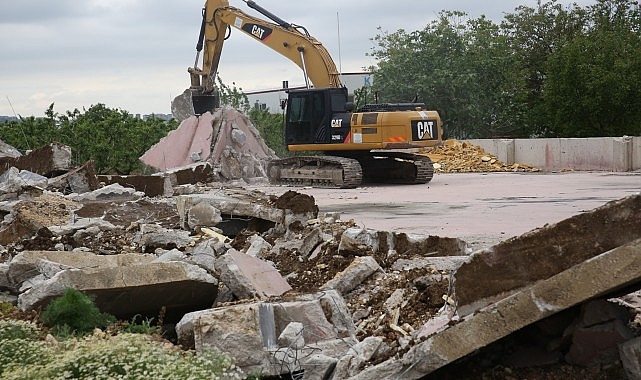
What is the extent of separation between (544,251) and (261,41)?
2068 centimetres

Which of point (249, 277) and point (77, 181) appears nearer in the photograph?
point (249, 277)

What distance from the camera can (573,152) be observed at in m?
29.5

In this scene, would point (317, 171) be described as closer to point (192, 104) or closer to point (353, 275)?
point (192, 104)

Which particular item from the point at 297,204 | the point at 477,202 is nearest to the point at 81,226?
the point at 297,204

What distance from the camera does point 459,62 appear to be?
132ft

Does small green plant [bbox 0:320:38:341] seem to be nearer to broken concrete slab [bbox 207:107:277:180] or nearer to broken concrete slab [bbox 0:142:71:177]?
broken concrete slab [bbox 0:142:71:177]

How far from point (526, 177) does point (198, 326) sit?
1908 cm

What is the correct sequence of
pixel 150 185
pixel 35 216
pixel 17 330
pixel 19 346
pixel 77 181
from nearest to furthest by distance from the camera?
1. pixel 19 346
2. pixel 17 330
3. pixel 35 216
4. pixel 77 181
5. pixel 150 185

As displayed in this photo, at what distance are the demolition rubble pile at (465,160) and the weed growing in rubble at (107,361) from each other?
23090 millimetres

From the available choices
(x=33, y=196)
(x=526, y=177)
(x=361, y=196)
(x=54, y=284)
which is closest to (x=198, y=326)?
(x=54, y=284)

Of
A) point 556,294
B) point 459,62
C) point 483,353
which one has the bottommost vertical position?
point 483,353

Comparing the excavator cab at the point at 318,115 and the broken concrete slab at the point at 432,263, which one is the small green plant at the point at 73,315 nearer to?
the broken concrete slab at the point at 432,263

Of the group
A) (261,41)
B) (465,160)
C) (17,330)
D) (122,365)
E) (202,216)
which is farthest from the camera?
(465,160)

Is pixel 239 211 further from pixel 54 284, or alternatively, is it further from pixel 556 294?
pixel 556 294
